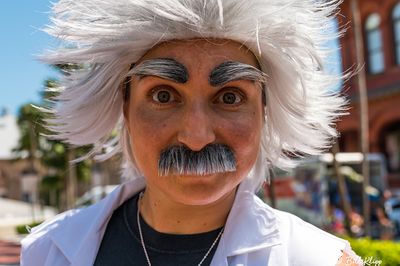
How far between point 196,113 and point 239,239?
39 centimetres

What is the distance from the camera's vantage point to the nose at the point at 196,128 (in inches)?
57.2

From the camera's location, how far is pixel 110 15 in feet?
5.22

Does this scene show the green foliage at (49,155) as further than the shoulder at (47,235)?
Yes

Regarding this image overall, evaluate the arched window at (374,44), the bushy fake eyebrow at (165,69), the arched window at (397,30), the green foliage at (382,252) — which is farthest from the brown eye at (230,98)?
the arched window at (374,44)

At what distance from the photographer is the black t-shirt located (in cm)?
159

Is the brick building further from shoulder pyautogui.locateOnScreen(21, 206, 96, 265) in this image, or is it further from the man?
shoulder pyautogui.locateOnScreen(21, 206, 96, 265)

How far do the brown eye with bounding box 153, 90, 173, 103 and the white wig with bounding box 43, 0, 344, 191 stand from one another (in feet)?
0.49

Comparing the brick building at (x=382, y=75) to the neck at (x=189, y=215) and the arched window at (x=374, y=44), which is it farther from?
the neck at (x=189, y=215)

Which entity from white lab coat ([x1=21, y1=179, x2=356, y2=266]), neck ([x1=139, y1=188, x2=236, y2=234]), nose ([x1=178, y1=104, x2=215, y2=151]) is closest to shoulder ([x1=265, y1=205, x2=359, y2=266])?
white lab coat ([x1=21, y1=179, x2=356, y2=266])

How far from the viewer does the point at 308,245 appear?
4.82ft

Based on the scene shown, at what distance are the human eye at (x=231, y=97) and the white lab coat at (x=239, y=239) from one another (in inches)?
12.4

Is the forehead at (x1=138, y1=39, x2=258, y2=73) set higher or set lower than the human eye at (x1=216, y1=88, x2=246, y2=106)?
higher

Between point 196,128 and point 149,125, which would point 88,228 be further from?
point 196,128

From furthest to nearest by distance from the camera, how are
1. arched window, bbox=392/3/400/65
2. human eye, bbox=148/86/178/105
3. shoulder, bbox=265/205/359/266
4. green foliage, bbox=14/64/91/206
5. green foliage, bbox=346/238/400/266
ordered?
arched window, bbox=392/3/400/65 → green foliage, bbox=14/64/91/206 → green foliage, bbox=346/238/400/266 → human eye, bbox=148/86/178/105 → shoulder, bbox=265/205/359/266
